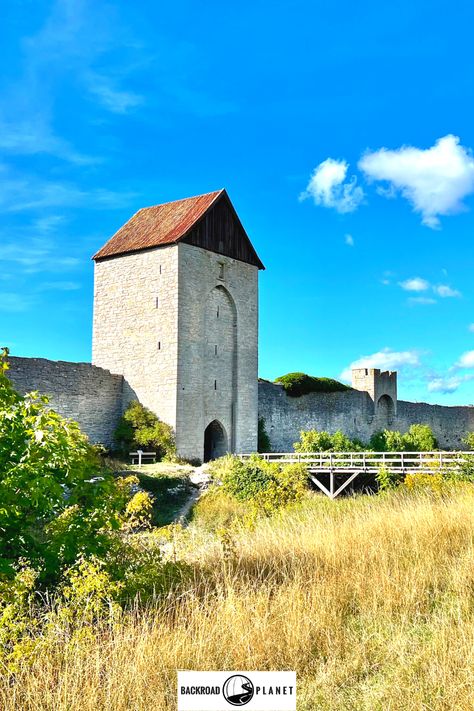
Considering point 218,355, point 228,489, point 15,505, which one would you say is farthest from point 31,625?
point 218,355

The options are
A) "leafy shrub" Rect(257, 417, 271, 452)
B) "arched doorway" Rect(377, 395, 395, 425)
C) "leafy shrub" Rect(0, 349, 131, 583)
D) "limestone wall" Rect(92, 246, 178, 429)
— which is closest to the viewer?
"leafy shrub" Rect(0, 349, 131, 583)

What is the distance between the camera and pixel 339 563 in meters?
6.21

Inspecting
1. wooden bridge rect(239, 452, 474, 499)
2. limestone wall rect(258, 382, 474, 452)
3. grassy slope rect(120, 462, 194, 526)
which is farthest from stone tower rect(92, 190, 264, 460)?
limestone wall rect(258, 382, 474, 452)

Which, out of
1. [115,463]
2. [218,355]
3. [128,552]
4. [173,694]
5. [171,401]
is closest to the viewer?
[173,694]

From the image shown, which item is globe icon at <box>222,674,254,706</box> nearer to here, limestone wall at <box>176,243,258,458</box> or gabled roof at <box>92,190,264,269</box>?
limestone wall at <box>176,243,258,458</box>

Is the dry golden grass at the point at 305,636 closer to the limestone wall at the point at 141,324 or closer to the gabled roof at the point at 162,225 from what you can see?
the limestone wall at the point at 141,324

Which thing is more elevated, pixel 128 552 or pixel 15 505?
pixel 15 505

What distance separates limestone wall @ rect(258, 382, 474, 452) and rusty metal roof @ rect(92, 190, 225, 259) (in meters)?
8.13

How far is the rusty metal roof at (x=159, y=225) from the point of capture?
25.5 metres

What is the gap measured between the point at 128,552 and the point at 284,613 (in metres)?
1.73

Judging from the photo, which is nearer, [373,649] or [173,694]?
[173,694]

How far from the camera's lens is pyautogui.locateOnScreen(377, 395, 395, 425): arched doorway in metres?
39.8

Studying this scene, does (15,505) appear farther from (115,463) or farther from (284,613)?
(115,463)

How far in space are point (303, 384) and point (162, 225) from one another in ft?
35.4
